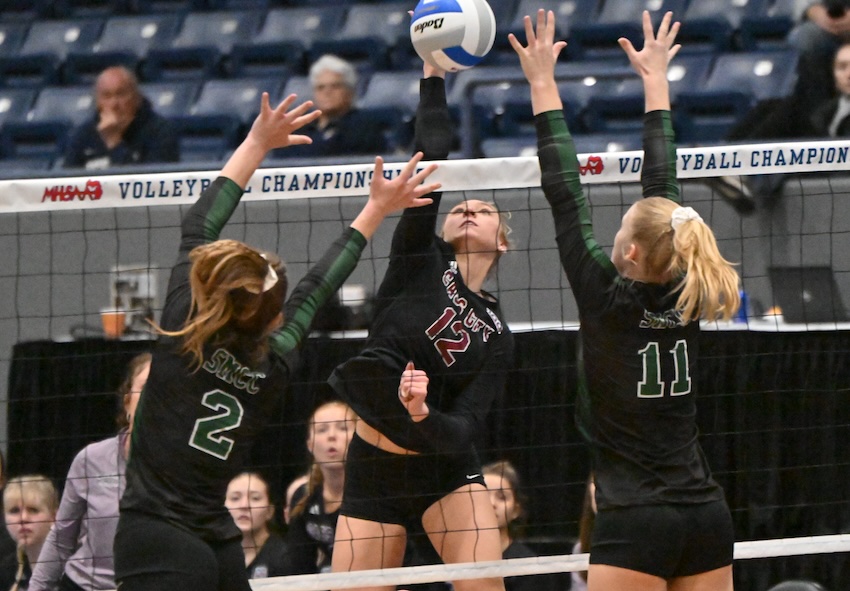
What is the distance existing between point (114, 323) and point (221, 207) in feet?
7.93

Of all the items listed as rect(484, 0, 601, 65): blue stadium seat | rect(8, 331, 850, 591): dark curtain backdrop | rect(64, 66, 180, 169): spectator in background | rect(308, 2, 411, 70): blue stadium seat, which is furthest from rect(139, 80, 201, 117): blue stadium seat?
rect(8, 331, 850, 591): dark curtain backdrop

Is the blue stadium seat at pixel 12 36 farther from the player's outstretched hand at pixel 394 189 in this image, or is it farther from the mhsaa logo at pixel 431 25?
the player's outstretched hand at pixel 394 189

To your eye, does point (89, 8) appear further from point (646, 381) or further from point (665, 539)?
point (665, 539)

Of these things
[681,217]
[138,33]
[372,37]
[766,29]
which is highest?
[138,33]

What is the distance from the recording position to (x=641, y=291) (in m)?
3.84

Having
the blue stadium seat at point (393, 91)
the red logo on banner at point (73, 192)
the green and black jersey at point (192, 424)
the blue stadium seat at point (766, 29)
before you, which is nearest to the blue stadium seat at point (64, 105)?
the blue stadium seat at point (393, 91)

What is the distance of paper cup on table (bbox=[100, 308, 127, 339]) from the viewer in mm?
5992

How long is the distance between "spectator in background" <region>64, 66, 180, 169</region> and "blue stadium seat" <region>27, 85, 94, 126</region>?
4.79ft

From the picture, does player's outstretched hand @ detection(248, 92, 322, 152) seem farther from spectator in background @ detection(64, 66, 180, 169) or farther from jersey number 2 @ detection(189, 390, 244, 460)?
spectator in background @ detection(64, 66, 180, 169)

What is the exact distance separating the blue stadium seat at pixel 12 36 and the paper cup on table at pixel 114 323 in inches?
218

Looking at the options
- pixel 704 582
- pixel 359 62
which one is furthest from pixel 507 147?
pixel 704 582

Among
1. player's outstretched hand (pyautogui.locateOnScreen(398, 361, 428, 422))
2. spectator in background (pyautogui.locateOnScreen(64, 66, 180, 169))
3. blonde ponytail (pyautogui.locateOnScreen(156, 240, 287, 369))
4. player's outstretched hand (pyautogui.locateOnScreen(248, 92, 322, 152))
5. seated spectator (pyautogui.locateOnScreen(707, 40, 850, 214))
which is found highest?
spectator in background (pyautogui.locateOnScreen(64, 66, 180, 169))

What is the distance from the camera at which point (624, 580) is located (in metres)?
3.75

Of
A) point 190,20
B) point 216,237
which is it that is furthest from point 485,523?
point 190,20
